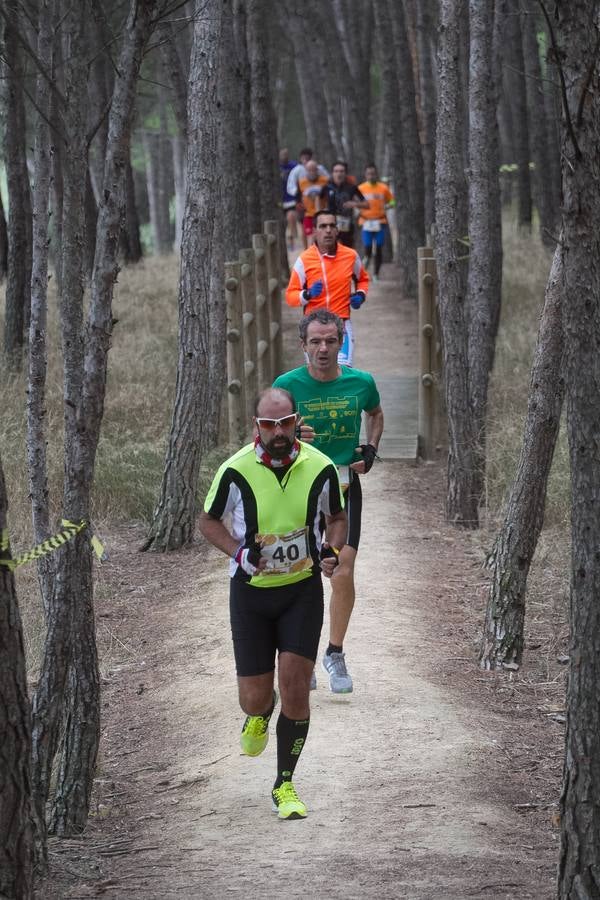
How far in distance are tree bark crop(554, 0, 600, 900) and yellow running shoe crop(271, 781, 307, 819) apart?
1449 millimetres

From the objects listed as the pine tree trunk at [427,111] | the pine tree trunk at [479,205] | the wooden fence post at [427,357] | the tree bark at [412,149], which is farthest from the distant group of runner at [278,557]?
the tree bark at [412,149]

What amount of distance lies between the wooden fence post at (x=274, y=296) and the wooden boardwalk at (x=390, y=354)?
1059mm

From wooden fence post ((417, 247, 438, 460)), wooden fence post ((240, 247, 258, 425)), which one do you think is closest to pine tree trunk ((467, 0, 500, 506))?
wooden fence post ((417, 247, 438, 460))

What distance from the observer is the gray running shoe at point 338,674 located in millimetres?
6910

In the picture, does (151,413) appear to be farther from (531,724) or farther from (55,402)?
(531,724)

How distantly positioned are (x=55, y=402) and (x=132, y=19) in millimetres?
9338

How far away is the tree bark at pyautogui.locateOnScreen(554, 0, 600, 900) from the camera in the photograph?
3785 mm

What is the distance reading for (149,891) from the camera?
483 cm

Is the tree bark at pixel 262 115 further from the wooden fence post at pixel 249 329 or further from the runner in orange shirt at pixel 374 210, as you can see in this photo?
the wooden fence post at pixel 249 329

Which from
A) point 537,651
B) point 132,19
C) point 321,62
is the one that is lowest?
point 537,651

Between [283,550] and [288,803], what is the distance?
108cm

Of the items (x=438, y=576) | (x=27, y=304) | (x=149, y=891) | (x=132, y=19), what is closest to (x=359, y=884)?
(x=149, y=891)

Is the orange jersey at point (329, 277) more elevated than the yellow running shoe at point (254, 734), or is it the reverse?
the orange jersey at point (329, 277)

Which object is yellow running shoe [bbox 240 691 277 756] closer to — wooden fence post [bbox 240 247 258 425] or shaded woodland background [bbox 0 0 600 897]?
shaded woodland background [bbox 0 0 600 897]
